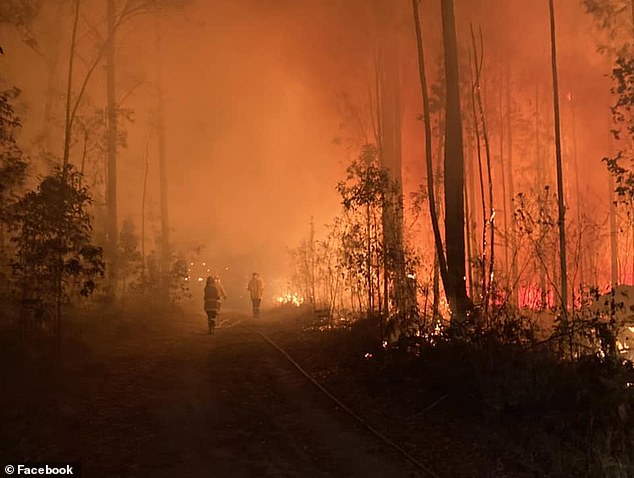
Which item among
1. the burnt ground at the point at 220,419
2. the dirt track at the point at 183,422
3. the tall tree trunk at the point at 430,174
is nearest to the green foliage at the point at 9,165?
the burnt ground at the point at 220,419

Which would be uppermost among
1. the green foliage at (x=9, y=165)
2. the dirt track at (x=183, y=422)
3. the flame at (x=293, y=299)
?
the green foliage at (x=9, y=165)

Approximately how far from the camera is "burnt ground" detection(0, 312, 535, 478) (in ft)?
20.0

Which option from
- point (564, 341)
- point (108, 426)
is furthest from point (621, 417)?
point (108, 426)

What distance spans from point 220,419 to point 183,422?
54 cm

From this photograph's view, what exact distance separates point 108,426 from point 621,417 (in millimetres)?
6860

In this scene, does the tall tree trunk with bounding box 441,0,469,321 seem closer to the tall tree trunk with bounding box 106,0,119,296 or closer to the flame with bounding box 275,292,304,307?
the tall tree trunk with bounding box 106,0,119,296

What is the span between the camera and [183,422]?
771 centimetres

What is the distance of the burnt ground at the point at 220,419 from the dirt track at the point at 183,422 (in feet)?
0.06

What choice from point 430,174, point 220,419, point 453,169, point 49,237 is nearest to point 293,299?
point 430,174

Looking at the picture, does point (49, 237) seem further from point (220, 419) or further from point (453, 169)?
point (453, 169)

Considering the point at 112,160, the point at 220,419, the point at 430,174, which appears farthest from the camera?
the point at 112,160

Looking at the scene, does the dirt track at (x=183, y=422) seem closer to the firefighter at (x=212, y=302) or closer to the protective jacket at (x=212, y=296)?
the firefighter at (x=212, y=302)

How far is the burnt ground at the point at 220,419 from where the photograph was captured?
20.0ft

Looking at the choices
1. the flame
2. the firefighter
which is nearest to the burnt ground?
the firefighter
